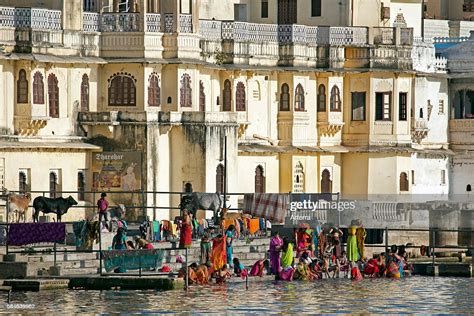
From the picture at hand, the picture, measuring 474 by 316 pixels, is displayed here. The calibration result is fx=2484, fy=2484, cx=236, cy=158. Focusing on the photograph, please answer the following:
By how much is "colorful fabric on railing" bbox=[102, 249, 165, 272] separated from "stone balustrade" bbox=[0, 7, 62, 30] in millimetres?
16541

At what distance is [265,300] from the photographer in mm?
58125

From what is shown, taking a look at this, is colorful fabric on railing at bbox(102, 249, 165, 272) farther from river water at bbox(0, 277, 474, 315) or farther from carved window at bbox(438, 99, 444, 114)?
carved window at bbox(438, 99, 444, 114)

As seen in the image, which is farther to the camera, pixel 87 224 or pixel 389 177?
pixel 389 177

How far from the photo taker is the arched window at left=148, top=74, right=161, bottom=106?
7944cm

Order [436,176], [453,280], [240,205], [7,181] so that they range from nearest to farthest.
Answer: [453,280] → [7,181] → [240,205] → [436,176]

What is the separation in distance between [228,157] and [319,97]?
899 centimetres

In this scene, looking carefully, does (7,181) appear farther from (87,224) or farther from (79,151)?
(87,224)

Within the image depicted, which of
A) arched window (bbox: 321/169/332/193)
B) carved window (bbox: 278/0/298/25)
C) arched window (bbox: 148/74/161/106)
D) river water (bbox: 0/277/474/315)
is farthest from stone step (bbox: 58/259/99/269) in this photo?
carved window (bbox: 278/0/298/25)

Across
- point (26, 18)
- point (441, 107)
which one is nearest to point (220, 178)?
point (26, 18)

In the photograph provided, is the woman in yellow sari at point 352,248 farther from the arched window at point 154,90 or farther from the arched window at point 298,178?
the arched window at point 298,178

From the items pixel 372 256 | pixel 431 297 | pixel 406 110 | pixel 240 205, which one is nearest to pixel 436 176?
pixel 406 110

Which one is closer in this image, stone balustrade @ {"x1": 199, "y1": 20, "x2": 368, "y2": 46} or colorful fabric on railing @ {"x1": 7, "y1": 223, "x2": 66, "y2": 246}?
colorful fabric on railing @ {"x1": 7, "y1": 223, "x2": 66, "y2": 246}

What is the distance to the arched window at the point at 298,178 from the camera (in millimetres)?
86500

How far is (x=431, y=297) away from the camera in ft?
200
